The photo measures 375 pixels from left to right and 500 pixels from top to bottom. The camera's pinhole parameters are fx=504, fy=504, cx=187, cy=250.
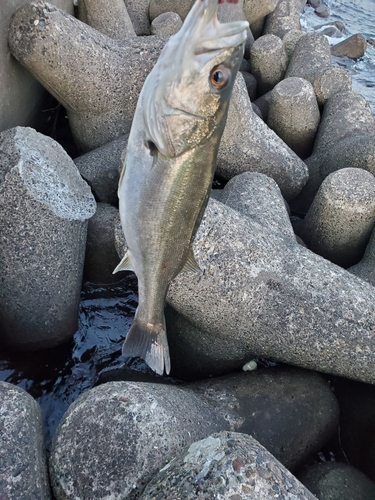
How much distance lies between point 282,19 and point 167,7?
2560mm

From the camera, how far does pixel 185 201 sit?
2510 millimetres

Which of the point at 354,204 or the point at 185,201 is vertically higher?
the point at 185,201

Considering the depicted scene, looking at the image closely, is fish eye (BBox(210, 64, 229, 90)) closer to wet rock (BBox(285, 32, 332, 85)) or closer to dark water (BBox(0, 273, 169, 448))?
dark water (BBox(0, 273, 169, 448))

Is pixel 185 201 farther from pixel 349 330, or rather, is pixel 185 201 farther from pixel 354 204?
pixel 354 204

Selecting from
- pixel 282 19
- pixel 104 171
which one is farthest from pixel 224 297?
pixel 282 19

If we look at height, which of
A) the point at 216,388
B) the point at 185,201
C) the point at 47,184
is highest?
the point at 185,201

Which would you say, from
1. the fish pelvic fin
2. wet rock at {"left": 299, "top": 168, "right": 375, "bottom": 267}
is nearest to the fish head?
the fish pelvic fin

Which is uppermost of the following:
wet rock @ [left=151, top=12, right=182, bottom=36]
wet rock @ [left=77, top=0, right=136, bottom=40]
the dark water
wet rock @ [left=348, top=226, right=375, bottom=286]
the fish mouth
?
the fish mouth

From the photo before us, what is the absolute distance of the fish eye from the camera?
7.21 feet

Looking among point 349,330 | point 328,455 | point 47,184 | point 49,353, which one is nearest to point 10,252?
point 47,184

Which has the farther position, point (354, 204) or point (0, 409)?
point (354, 204)

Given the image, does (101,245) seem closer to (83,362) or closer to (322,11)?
(83,362)

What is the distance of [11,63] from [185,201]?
3102mm

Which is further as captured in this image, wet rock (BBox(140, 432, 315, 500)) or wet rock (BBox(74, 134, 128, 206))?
wet rock (BBox(74, 134, 128, 206))
